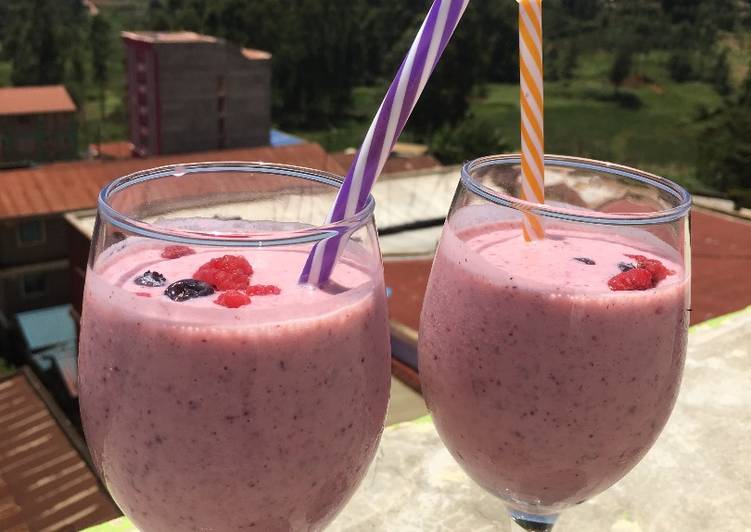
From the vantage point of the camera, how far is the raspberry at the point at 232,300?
76 centimetres

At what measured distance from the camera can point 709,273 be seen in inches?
257

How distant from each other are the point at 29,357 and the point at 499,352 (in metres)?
16.7

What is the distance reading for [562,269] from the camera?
94cm

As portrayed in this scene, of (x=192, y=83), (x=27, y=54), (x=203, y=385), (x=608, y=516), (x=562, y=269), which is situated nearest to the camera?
(x=203, y=385)

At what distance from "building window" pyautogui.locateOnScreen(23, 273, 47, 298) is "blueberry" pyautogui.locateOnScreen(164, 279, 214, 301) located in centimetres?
1677

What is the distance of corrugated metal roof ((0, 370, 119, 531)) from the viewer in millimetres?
4379

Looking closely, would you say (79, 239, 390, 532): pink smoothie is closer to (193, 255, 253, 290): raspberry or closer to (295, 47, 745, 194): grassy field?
(193, 255, 253, 290): raspberry

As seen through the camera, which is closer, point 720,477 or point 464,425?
point 464,425

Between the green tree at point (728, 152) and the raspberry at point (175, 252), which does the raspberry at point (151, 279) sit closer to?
the raspberry at point (175, 252)

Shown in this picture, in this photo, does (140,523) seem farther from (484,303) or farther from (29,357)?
(29,357)

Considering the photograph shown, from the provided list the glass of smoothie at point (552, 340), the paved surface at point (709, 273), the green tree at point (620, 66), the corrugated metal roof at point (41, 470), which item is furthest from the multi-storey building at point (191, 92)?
the glass of smoothie at point (552, 340)

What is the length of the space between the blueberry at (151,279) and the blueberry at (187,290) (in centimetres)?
3

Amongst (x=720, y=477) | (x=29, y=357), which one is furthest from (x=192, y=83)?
(x=720, y=477)

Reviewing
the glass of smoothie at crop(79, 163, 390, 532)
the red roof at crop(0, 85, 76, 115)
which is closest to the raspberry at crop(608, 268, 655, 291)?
the glass of smoothie at crop(79, 163, 390, 532)
